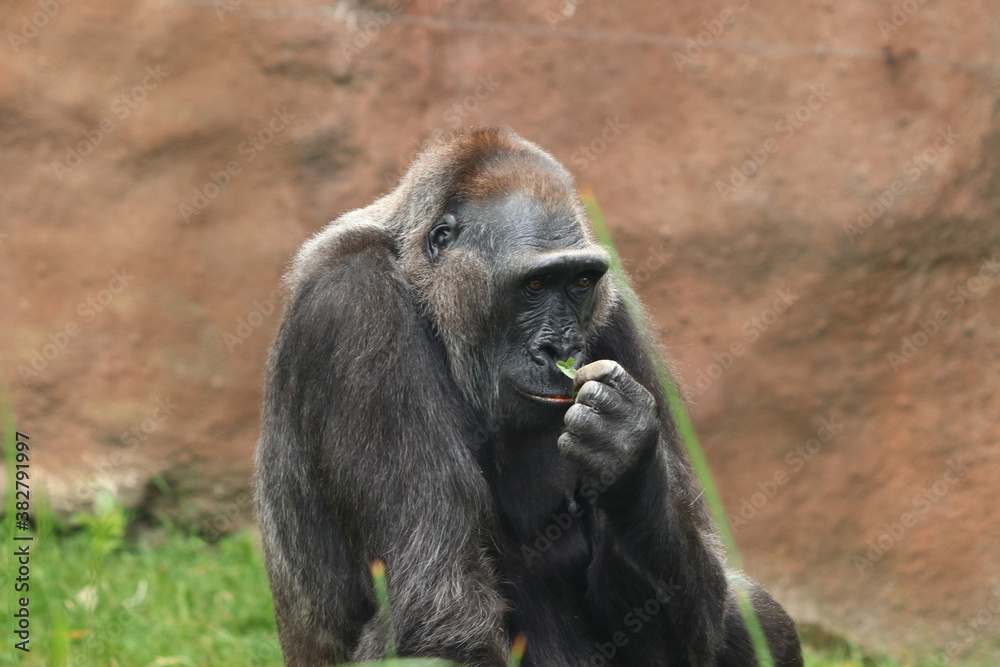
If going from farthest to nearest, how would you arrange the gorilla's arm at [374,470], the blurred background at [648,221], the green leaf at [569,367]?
the blurred background at [648,221] → the green leaf at [569,367] → the gorilla's arm at [374,470]

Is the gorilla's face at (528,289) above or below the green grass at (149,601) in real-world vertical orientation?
above

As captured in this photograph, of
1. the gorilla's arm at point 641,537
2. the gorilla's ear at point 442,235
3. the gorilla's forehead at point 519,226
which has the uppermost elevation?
the gorilla's forehead at point 519,226

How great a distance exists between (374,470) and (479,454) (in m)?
0.57

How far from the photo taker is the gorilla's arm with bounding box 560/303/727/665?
4.49 meters

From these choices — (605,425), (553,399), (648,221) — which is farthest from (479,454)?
(648,221)

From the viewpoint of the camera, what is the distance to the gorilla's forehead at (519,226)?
16.2 feet

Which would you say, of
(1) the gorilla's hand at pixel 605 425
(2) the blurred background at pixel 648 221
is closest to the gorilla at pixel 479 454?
(1) the gorilla's hand at pixel 605 425

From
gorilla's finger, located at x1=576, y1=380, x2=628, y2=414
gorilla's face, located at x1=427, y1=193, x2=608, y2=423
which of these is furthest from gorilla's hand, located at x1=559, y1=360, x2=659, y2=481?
gorilla's face, located at x1=427, y1=193, x2=608, y2=423

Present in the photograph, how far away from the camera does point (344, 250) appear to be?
503 centimetres

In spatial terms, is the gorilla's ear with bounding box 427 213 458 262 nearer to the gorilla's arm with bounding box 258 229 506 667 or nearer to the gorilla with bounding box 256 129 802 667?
the gorilla with bounding box 256 129 802 667

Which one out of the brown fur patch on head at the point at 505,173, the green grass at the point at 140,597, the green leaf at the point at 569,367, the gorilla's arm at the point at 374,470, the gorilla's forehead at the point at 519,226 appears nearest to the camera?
the gorilla's arm at the point at 374,470

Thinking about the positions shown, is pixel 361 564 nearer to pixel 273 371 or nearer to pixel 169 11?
pixel 273 371

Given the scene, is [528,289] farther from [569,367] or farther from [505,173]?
[505,173]

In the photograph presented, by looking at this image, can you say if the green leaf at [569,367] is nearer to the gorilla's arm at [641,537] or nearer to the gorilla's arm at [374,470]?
the gorilla's arm at [641,537]
